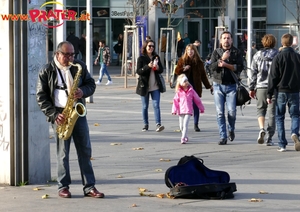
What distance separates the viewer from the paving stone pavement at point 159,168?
8.12 m

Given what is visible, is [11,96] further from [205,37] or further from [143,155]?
[205,37]

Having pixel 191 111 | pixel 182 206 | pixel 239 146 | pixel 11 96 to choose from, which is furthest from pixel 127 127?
pixel 182 206

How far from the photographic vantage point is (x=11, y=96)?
362 inches

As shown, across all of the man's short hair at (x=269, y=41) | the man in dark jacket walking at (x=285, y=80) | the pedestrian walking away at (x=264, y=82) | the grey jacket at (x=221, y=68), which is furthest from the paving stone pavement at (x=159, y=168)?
the man's short hair at (x=269, y=41)

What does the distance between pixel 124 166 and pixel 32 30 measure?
2.60 m

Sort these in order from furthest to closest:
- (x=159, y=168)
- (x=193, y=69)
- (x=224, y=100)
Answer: (x=193, y=69) < (x=224, y=100) < (x=159, y=168)

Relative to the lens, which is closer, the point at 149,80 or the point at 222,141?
the point at 222,141

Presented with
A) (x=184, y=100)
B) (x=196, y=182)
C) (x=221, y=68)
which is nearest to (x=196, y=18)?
(x=184, y=100)

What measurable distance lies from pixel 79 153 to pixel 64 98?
0.64m

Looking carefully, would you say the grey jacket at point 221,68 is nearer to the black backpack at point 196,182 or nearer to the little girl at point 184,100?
the little girl at point 184,100

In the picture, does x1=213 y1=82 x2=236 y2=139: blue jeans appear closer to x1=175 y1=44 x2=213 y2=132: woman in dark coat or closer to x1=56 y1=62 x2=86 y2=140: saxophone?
x1=175 y1=44 x2=213 y2=132: woman in dark coat

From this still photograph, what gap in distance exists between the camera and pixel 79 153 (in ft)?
28.1

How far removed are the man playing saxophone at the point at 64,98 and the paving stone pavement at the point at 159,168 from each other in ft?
0.79

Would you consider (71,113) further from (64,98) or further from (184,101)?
(184,101)
